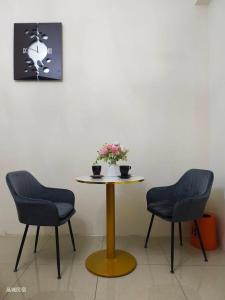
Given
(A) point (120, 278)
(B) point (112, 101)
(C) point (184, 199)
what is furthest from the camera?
(B) point (112, 101)

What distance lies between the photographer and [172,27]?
2818mm

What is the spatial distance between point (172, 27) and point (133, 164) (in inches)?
67.1

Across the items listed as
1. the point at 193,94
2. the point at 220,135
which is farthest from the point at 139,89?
the point at 220,135

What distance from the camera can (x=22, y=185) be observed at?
2.31m

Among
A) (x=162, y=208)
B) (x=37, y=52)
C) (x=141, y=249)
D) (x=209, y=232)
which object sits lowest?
(x=141, y=249)

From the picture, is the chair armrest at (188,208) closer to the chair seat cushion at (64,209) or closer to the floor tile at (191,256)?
the floor tile at (191,256)

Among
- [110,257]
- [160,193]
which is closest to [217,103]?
[160,193]

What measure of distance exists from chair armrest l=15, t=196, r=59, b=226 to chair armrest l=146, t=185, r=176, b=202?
41.0 inches

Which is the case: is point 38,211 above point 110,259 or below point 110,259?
above

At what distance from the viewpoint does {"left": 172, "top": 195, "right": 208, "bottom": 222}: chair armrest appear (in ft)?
6.63

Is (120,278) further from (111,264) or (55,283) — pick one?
(55,283)

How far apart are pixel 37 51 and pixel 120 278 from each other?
263 centimetres

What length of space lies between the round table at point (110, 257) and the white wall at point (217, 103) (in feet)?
3.23

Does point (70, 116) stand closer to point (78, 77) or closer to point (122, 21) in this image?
point (78, 77)
